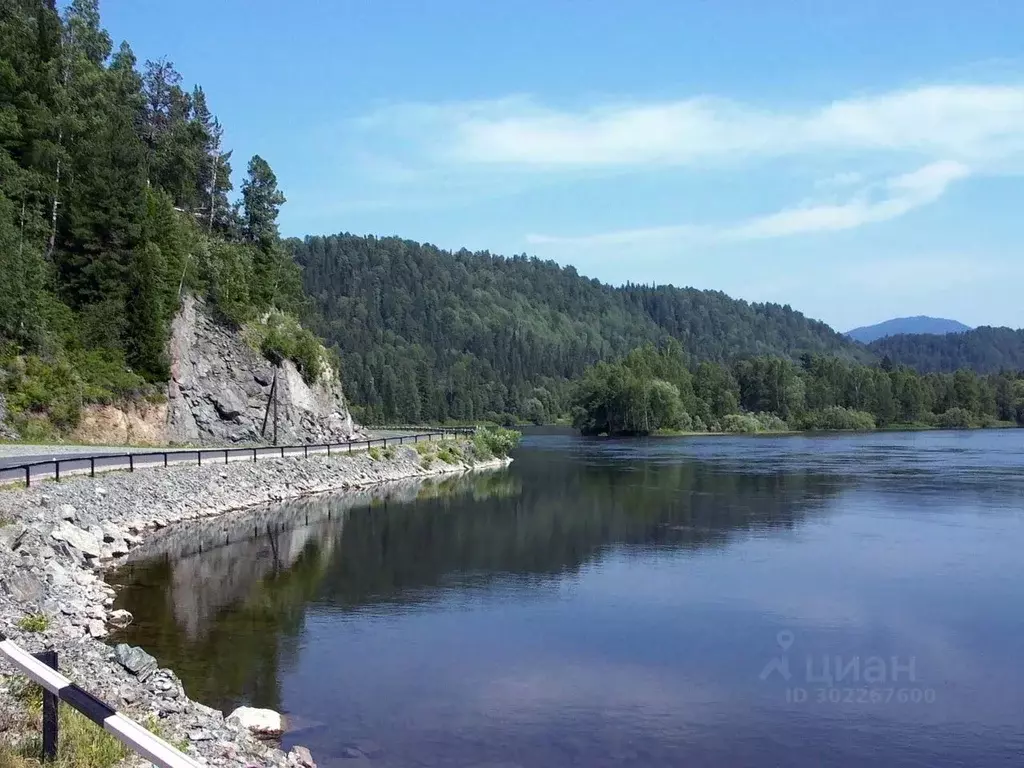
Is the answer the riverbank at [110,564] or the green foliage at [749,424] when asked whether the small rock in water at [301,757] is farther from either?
the green foliage at [749,424]

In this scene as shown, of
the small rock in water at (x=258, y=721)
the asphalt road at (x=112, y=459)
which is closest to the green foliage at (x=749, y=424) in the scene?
the asphalt road at (x=112, y=459)

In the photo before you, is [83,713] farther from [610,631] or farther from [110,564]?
[110,564]

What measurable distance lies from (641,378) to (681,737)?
137139 mm

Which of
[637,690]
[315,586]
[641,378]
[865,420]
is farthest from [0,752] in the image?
[865,420]

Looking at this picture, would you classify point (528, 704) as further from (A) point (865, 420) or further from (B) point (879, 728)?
(A) point (865, 420)

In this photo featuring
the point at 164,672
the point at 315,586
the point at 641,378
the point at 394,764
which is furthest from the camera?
the point at 641,378

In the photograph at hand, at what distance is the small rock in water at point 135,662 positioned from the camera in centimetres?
1530

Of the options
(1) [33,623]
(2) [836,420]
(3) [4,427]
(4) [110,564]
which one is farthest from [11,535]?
(2) [836,420]

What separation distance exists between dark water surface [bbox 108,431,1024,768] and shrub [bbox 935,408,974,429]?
128695mm

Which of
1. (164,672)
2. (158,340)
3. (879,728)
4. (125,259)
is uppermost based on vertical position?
(125,259)

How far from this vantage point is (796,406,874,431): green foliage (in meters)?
159

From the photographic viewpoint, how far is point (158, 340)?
53062 mm

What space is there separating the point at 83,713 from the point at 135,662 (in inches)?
338

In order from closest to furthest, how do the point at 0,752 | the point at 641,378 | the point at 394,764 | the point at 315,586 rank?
the point at 0,752
the point at 394,764
the point at 315,586
the point at 641,378
